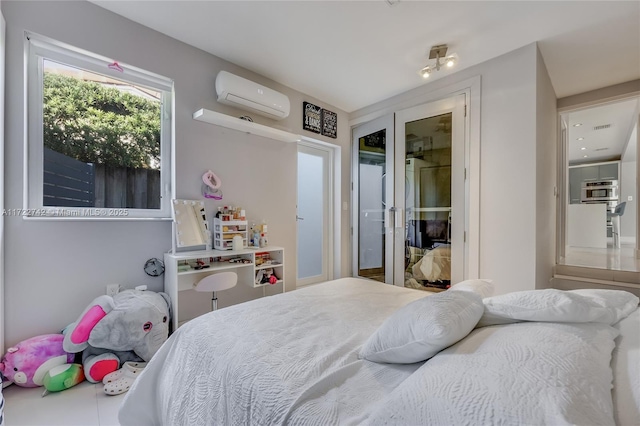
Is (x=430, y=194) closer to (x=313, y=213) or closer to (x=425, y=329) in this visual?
(x=313, y=213)

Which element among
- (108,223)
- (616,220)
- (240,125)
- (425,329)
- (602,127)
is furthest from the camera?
(616,220)

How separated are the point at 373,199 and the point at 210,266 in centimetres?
231

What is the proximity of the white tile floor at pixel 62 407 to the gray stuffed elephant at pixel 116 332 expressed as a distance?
124 millimetres

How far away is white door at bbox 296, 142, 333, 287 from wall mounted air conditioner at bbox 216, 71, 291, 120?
0.76 meters

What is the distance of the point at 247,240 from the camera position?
2.80 m

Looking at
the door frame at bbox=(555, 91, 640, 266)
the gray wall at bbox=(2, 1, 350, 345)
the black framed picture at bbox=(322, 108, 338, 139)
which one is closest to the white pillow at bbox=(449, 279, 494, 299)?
the gray wall at bbox=(2, 1, 350, 345)

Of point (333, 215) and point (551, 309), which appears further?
point (333, 215)

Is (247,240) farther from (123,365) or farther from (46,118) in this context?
(46,118)

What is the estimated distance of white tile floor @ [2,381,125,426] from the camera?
1.43 m

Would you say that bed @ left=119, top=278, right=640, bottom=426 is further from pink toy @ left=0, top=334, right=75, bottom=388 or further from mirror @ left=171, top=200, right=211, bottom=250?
mirror @ left=171, top=200, right=211, bottom=250

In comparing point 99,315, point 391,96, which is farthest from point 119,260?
point 391,96

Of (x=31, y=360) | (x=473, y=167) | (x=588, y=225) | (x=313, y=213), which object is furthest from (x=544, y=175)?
(x=31, y=360)

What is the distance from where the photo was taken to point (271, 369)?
2.77ft

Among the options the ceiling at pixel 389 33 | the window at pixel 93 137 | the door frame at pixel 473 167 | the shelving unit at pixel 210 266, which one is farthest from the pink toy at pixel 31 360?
the door frame at pixel 473 167
